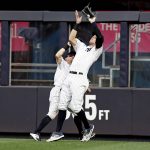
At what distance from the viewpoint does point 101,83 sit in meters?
13.2

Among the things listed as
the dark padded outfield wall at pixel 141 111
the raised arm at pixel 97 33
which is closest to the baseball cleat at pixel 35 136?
the raised arm at pixel 97 33

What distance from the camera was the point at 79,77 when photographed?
37.2 ft

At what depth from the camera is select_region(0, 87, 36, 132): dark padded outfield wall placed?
13.0 metres

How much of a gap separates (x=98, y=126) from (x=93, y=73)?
3.52 feet

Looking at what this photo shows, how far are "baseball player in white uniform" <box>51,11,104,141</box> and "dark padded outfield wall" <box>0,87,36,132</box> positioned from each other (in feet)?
5.27

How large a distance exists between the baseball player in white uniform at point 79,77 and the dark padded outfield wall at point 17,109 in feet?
5.27

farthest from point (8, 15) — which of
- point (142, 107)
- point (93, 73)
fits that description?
point (142, 107)

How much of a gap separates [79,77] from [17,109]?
2205 mm
